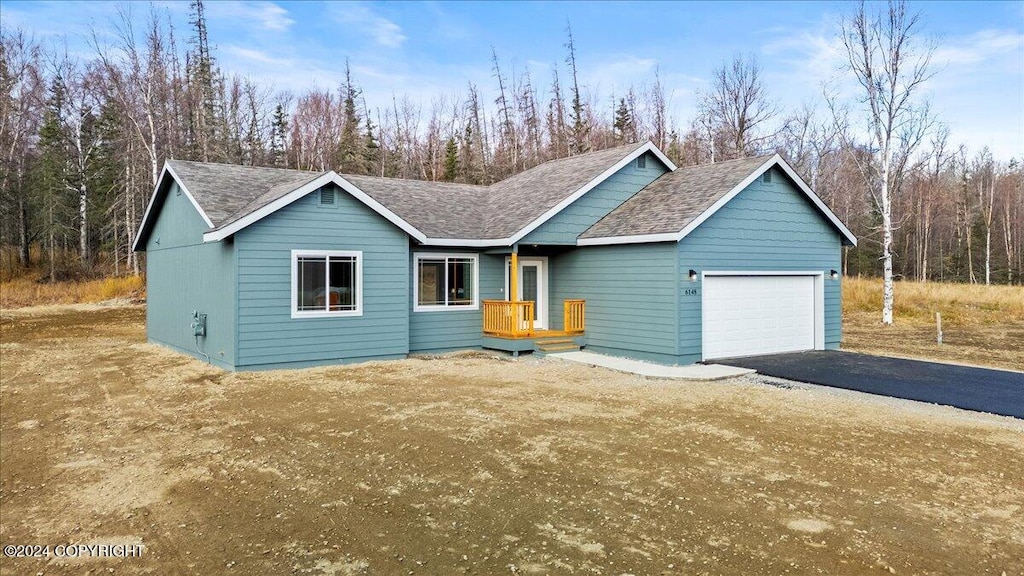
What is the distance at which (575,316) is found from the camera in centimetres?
1429

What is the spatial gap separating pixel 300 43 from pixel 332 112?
5.65 metres

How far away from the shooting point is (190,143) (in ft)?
108

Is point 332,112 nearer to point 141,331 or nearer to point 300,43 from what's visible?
point 300,43

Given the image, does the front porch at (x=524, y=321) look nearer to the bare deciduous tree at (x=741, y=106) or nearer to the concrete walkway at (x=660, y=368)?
the concrete walkway at (x=660, y=368)

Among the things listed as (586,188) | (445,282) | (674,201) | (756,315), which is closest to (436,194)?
(445,282)

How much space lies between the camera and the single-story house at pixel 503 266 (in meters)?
11.8

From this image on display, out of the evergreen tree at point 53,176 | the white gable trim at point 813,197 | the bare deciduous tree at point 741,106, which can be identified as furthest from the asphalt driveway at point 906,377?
the evergreen tree at point 53,176

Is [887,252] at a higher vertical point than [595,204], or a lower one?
lower

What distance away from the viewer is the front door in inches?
604

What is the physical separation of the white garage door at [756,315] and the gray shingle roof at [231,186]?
8.66 meters

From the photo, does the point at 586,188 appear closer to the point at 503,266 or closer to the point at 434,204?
the point at 503,266

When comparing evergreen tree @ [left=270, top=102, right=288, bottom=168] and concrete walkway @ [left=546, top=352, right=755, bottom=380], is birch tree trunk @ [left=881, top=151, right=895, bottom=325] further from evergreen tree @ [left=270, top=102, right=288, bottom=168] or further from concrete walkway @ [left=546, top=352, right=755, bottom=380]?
evergreen tree @ [left=270, top=102, right=288, bottom=168]

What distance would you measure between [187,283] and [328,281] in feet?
13.4

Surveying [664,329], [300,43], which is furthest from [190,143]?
[664,329]
